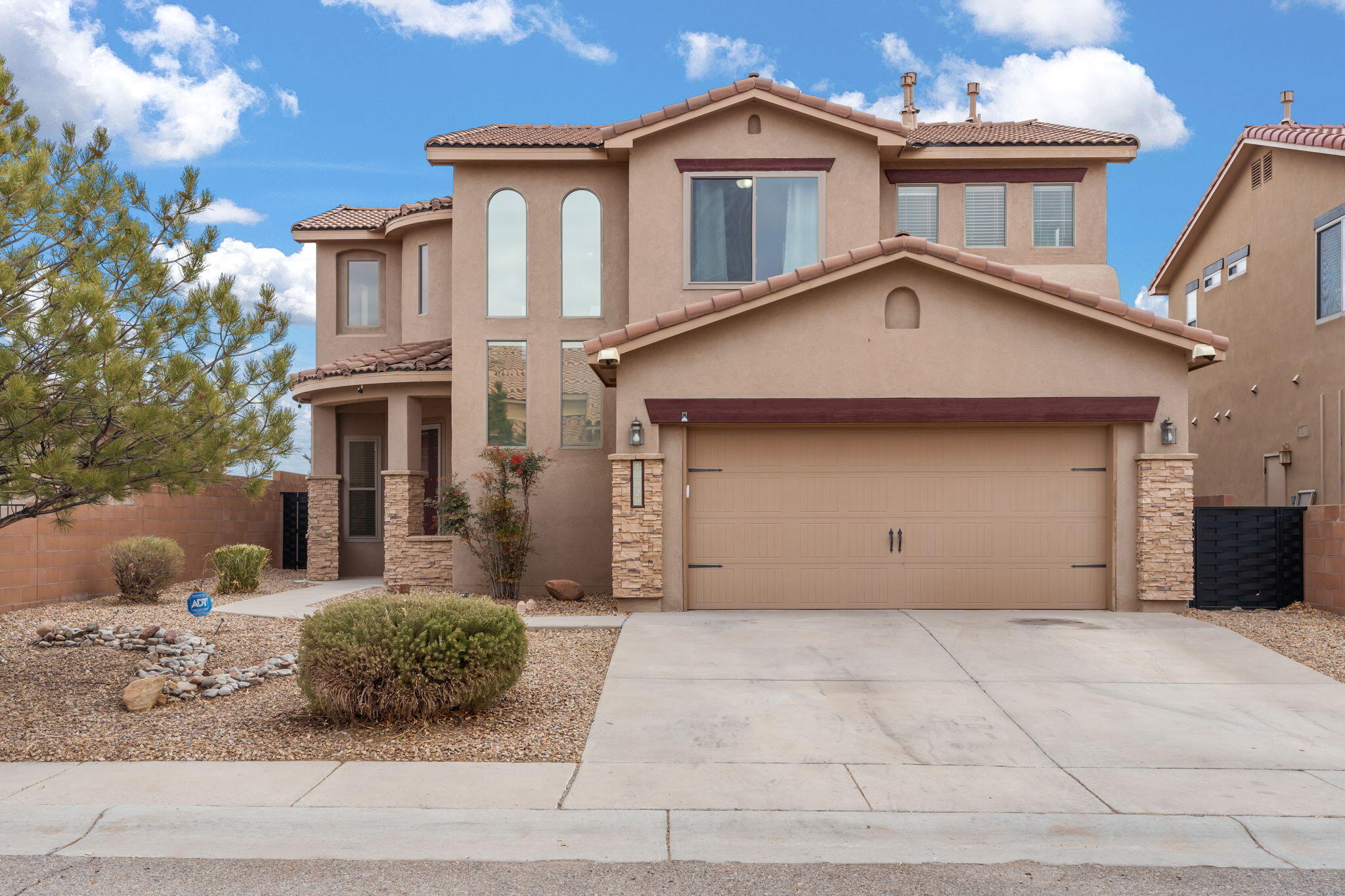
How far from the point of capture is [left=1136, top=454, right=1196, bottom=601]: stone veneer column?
39.8 ft

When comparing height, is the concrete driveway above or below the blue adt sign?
below

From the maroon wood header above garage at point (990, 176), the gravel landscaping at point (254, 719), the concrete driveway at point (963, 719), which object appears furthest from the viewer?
the maroon wood header above garage at point (990, 176)

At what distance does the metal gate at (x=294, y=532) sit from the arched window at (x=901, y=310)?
45.9 ft

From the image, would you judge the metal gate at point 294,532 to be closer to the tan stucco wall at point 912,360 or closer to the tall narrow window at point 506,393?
the tall narrow window at point 506,393

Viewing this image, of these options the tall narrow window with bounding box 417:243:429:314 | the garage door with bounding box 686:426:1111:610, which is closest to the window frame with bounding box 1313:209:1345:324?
the garage door with bounding box 686:426:1111:610

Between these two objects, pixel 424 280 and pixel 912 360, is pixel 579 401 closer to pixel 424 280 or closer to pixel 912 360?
pixel 424 280

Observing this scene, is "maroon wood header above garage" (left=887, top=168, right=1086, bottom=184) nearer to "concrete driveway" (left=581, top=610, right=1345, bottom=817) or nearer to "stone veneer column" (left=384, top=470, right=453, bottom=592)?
"concrete driveway" (left=581, top=610, right=1345, bottom=817)

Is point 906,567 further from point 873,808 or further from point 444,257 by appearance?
point 444,257

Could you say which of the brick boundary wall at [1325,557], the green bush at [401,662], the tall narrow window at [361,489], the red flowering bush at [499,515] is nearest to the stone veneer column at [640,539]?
the red flowering bush at [499,515]

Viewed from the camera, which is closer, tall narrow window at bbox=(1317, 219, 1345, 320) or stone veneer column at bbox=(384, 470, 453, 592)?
tall narrow window at bbox=(1317, 219, 1345, 320)

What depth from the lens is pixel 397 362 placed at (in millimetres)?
16234

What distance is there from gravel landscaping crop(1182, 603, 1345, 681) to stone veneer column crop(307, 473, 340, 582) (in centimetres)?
1379

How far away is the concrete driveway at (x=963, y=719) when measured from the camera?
6.43 metres

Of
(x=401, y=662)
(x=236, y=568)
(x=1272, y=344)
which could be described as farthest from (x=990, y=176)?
(x=236, y=568)
